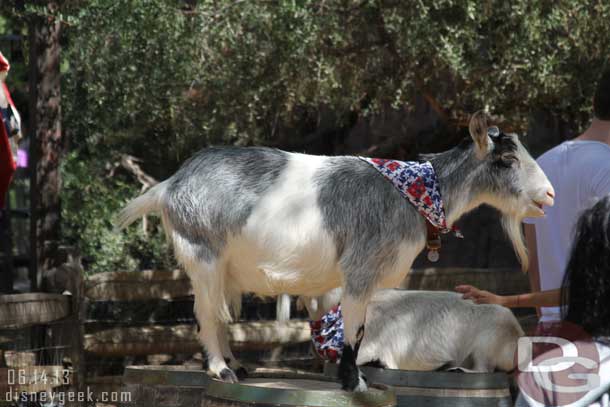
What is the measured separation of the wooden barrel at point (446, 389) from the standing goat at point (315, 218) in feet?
1.07

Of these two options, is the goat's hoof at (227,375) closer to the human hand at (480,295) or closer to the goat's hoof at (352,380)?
the goat's hoof at (352,380)

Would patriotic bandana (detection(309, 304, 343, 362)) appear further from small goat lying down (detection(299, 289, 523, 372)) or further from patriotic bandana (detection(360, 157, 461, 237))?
patriotic bandana (detection(360, 157, 461, 237))

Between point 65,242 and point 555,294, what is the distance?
4.68 meters

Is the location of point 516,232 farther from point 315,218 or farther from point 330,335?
point 330,335

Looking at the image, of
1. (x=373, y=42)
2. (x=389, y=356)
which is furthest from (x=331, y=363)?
(x=373, y=42)

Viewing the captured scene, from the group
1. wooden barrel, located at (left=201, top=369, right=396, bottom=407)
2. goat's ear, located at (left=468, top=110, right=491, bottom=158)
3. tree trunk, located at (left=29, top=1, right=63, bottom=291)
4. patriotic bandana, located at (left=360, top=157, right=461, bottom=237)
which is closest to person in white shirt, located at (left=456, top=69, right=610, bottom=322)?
goat's ear, located at (left=468, top=110, right=491, bottom=158)

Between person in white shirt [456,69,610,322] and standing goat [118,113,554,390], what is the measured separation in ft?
0.20

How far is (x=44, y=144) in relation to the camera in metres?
5.90

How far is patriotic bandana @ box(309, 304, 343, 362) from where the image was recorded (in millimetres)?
3781

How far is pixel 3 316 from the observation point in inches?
185

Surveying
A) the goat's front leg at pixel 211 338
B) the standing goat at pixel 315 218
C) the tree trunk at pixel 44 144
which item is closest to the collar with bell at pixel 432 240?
the standing goat at pixel 315 218

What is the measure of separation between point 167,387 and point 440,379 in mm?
1047

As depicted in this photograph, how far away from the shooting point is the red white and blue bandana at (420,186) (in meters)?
3.20

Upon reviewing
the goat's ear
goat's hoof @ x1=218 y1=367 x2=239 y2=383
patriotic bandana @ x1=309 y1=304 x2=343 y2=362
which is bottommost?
goat's hoof @ x1=218 y1=367 x2=239 y2=383
